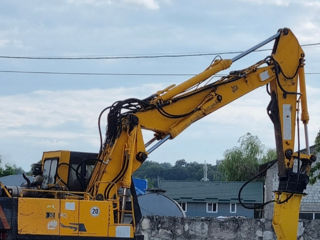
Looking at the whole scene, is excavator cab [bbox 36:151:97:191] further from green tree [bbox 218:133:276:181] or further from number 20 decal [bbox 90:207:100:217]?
green tree [bbox 218:133:276:181]

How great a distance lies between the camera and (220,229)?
61.0 ft

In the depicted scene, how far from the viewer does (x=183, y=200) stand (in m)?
56.3

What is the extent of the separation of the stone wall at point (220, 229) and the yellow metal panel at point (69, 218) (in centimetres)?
400

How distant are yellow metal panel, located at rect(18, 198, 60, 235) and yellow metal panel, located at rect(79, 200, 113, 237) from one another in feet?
1.75

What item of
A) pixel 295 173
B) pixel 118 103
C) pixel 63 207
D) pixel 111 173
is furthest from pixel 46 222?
pixel 295 173

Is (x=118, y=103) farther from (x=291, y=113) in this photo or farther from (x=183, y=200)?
(x=183, y=200)

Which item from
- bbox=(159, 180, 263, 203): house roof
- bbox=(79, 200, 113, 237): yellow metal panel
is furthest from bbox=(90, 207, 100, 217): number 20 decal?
bbox=(159, 180, 263, 203): house roof

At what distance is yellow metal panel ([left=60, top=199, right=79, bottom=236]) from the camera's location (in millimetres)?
14594

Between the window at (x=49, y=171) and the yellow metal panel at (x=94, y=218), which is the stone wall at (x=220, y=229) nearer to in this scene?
the window at (x=49, y=171)

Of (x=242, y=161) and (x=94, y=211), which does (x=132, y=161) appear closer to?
(x=94, y=211)

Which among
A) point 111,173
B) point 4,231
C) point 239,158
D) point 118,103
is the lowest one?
point 4,231

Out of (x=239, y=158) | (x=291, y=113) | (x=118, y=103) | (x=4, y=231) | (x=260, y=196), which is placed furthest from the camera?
(x=239, y=158)

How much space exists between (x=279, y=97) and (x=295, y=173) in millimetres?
1892

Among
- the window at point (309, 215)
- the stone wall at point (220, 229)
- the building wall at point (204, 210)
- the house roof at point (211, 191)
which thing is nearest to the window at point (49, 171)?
the stone wall at point (220, 229)
